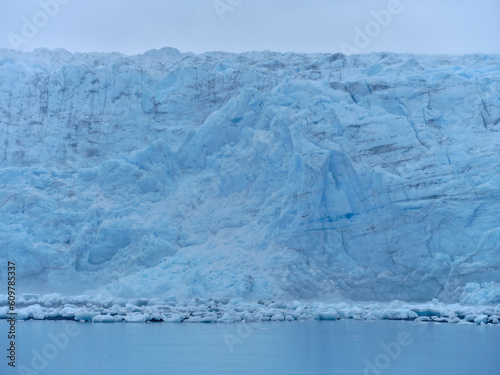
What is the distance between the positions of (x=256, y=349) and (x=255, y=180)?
9.75m

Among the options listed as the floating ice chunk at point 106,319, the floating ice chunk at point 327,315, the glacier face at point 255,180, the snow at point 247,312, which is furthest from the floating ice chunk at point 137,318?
the floating ice chunk at point 327,315

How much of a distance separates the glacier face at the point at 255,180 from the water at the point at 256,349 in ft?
11.6

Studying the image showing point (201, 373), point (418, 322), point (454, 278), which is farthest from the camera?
point (454, 278)

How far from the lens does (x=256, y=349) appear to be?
1130 centimetres

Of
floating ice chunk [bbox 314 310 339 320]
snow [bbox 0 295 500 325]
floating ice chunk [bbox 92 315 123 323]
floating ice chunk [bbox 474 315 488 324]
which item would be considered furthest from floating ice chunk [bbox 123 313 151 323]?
floating ice chunk [bbox 474 315 488 324]

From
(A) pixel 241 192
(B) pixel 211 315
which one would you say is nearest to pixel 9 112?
(A) pixel 241 192

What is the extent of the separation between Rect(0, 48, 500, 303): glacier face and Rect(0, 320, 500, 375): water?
3523mm

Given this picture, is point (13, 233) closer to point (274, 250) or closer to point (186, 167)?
point (186, 167)

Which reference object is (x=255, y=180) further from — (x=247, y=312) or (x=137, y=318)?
(x=137, y=318)

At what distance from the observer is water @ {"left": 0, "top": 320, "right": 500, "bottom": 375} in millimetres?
9594

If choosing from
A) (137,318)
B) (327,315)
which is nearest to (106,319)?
(137,318)

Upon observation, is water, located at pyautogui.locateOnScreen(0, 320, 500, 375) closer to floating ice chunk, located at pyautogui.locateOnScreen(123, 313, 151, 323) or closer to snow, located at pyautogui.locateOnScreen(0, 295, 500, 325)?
floating ice chunk, located at pyautogui.locateOnScreen(123, 313, 151, 323)

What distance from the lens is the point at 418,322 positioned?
15.2 metres

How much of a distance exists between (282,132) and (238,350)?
9.83m
